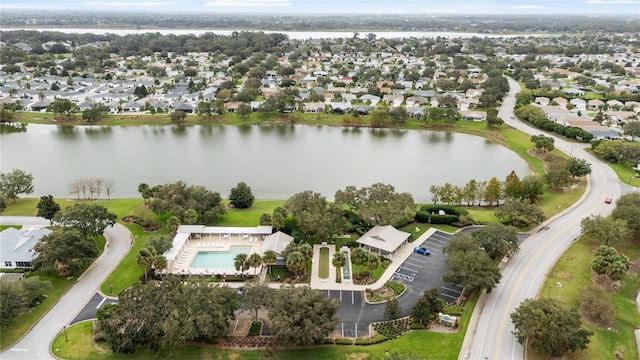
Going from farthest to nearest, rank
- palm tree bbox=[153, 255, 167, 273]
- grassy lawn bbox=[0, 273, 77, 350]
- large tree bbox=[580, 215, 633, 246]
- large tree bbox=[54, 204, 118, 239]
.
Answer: large tree bbox=[54, 204, 118, 239]
large tree bbox=[580, 215, 633, 246]
palm tree bbox=[153, 255, 167, 273]
grassy lawn bbox=[0, 273, 77, 350]

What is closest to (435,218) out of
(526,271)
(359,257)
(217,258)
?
(526,271)

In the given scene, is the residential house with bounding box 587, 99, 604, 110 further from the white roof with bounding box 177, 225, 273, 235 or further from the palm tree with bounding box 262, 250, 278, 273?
the palm tree with bounding box 262, 250, 278, 273

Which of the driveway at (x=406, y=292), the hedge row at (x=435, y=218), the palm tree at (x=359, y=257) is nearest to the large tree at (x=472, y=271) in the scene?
the driveway at (x=406, y=292)

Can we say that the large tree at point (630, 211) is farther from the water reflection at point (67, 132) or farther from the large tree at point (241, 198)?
the water reflection at point (67, 132)

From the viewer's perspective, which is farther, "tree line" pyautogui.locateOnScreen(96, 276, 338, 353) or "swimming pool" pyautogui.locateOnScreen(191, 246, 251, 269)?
"swimming pool" pyautogui.locateOnScreen(191, 246, 251, 269)

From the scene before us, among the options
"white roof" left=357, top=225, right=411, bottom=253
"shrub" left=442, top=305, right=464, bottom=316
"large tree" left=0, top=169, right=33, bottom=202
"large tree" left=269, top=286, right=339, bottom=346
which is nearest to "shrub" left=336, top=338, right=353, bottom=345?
"large tree" left=269, top=286, right=339, bottom=346
